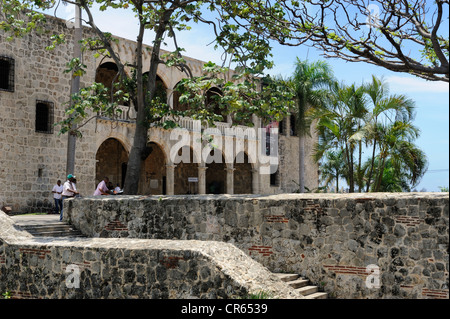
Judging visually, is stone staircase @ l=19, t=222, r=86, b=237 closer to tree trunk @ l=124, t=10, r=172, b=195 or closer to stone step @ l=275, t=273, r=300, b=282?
tree trunk @ l=124, t=10, r=172, b=195

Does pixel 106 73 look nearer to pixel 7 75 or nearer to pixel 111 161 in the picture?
pixel 111 161

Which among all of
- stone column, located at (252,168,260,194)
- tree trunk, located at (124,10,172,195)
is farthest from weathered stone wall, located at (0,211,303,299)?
stone column, located at (252,168,260,194)

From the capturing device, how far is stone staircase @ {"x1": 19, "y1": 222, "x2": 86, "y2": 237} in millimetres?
11031

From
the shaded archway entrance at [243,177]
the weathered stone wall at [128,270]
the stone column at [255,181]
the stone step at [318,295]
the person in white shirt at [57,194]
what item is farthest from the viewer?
the shaded archway entrance at [243,177]

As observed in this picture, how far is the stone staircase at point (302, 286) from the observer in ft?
28.5

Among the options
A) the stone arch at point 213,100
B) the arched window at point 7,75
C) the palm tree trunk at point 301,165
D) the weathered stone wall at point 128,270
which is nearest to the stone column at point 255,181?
the palm tree trunk at point 301,165

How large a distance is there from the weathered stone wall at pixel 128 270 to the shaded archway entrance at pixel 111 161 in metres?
14.5

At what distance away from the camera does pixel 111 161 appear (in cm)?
2412

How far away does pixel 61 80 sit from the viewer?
1922 cm

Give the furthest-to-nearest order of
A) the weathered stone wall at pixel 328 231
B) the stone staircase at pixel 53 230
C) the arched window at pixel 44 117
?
the arched window at pixel 44 117 → the stone staircase at pixel 53 230 → the weathered stone wall at pixel 328 231

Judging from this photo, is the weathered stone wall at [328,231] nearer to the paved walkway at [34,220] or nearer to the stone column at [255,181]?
the paved walkway at [34,220]

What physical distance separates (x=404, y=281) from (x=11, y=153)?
13816 millimetres

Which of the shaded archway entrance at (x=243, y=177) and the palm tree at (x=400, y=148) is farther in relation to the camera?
the shaded archway entrance at (x=243, y=177)
